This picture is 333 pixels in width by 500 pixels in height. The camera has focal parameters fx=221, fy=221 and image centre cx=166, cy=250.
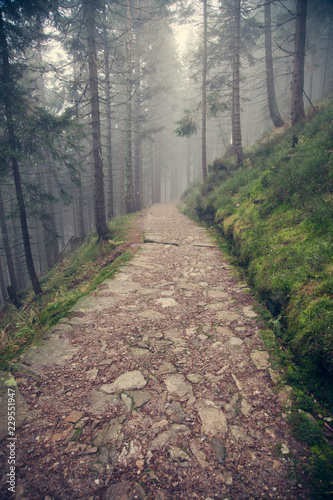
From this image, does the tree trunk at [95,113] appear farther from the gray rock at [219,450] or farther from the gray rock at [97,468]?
the gray rock at [219,450]

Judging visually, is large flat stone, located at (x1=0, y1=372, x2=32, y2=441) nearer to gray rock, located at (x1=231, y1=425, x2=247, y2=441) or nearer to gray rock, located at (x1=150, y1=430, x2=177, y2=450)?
gray rock, located at (x1=150, y1=430, x2=177, y2=450)

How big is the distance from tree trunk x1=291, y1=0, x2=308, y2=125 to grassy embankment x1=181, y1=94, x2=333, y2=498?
196cm

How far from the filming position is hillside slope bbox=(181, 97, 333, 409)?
7.45ft

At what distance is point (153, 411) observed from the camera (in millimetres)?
2041

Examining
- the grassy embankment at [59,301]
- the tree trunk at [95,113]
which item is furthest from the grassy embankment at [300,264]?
the tree trunk at [95,113]

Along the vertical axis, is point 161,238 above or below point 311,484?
above

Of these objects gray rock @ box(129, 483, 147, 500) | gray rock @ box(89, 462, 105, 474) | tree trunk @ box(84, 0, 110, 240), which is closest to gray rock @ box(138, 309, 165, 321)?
gray rock @ box(89, 462, 105, 474)

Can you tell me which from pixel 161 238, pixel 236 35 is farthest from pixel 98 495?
pixel 236 35

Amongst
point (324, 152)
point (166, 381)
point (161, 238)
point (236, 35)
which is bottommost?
point (166, 381)

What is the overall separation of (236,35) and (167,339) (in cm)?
1574

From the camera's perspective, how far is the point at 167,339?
3.07 meters

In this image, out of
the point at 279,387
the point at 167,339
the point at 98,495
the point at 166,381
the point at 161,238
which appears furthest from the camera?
the point at 161,238

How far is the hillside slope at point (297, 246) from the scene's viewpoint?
7.45ft

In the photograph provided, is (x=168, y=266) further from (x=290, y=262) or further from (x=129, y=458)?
(x=129, y=458)
